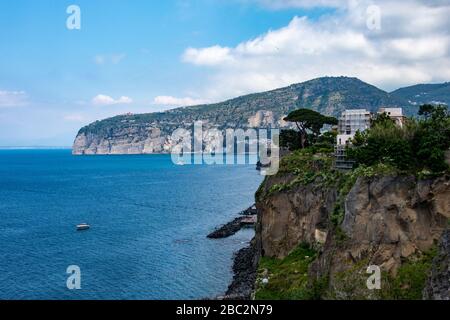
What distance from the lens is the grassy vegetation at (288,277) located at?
29328 mm

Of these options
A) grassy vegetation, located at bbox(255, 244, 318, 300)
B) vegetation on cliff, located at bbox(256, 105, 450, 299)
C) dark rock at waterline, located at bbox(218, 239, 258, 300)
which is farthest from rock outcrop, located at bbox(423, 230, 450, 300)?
dark rock at waterline, located at bbox(218, 239, 258, 300)

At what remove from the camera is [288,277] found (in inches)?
1377

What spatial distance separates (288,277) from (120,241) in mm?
33577

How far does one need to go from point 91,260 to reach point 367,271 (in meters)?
35.4

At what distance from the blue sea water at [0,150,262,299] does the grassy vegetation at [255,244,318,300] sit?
6.23 m

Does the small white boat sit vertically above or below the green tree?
below

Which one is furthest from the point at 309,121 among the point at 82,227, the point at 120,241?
the point at 82,227

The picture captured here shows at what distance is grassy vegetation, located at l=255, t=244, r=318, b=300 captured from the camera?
29328 mm

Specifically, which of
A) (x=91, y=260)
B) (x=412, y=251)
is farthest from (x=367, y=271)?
(x=91, y=260)

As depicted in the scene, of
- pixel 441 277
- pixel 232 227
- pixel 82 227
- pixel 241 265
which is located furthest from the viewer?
pixel 82 227

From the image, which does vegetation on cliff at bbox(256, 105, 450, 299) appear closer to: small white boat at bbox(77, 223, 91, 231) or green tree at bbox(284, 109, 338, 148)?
green tree at bbox(284, 109, 338, 148)

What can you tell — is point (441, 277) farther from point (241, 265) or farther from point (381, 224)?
point (241, 265)

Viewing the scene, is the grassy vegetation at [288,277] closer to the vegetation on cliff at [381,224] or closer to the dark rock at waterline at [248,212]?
the vegetation on cliff at [381,224]
